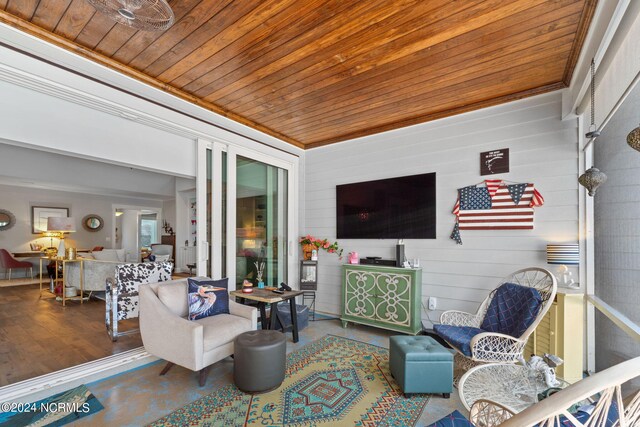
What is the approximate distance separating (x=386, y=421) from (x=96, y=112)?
375 centimetres

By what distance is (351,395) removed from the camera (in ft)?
7.93

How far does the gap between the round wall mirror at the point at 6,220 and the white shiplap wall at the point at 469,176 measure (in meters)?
8.76

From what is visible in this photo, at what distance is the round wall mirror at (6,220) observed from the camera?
758 cm

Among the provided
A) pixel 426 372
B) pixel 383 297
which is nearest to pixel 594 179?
pixel 426 372

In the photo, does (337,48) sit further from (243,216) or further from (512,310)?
(512,310)

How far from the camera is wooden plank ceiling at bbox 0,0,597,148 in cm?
202

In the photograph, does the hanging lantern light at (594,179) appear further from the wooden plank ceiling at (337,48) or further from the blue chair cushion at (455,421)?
the blue chair cushion at (455,421)

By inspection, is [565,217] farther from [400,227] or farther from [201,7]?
[201,7]

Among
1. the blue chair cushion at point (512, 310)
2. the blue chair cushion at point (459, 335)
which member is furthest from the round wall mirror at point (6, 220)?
the blue chair cushion at point (512, 310)

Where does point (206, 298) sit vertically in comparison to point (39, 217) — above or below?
below

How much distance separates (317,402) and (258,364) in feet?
1.82

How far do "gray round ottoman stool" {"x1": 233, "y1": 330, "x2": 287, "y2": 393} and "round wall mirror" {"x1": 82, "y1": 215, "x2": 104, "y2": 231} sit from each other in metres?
8.97

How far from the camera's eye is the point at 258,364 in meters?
2.35

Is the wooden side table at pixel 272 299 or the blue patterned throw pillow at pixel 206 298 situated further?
the wooden side table at pixel 272 299
